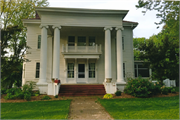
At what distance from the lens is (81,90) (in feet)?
46.6

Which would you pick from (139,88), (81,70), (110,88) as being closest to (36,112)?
(110,88)

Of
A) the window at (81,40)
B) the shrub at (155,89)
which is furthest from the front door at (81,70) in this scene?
the shrub at (155,89)

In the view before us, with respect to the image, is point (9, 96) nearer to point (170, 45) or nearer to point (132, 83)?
point (132, 83)

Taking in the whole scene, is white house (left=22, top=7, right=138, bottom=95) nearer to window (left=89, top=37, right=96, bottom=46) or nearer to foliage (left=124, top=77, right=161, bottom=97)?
window (left=89, top=37, right=96, bottom=46)

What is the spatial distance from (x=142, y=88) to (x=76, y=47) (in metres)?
8.37

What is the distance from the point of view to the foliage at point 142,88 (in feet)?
40.8

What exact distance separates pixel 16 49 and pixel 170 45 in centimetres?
1436

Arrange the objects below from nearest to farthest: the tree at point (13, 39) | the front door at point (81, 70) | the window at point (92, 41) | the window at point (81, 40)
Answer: the tree at point (13, 39) → the front door at point (81, 70) → the window at point (81, 40) → the window at point (92, 41)

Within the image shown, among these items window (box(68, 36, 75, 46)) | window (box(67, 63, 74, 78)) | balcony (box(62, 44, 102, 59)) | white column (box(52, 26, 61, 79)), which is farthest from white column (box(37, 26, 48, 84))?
window (box(68, 36, 75, 46))

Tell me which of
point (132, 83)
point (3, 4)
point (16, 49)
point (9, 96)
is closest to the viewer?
point (16, 49)

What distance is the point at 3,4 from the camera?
18.1 meters

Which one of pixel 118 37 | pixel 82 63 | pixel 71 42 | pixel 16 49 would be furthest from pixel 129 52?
pixel 16 49

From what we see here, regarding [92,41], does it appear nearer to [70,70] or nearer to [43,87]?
[70,70]

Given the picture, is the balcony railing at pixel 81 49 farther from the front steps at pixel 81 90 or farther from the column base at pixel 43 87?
the column base at pixel 43 87
